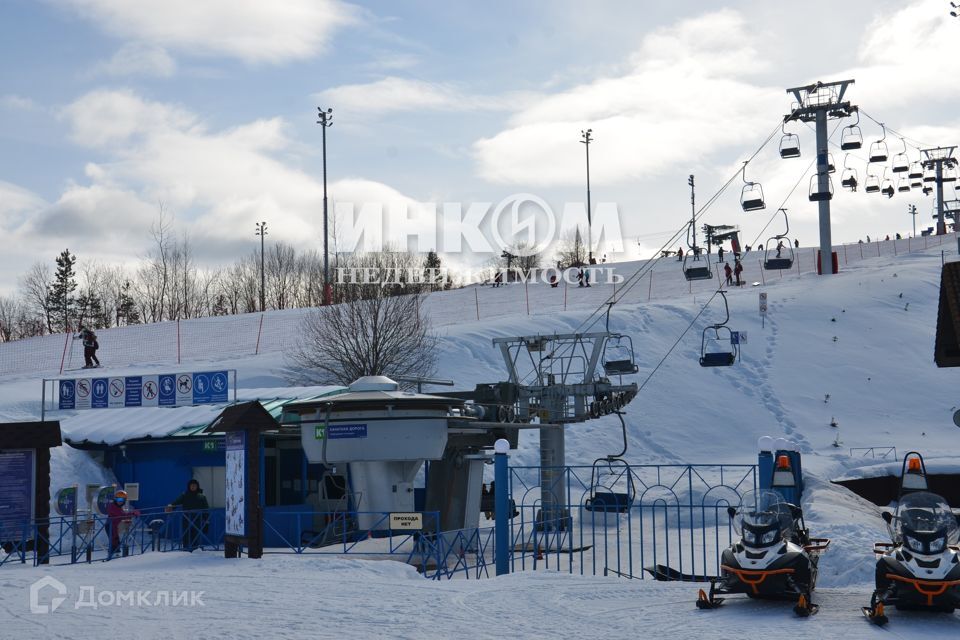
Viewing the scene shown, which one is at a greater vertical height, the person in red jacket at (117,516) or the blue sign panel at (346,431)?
the blue sign panel at (346,431)

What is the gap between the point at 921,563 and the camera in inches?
435

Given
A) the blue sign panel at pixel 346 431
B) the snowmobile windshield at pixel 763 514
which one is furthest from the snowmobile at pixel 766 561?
the blue sign panel at pixel 346 431

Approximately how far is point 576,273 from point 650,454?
44803 mm

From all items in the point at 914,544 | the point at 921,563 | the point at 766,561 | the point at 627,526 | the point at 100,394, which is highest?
the point at 100,394

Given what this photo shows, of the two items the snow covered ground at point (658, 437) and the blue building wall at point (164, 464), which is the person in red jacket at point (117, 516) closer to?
the snow covered ground at point (658, 437)

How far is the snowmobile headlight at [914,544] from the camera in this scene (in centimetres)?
1112

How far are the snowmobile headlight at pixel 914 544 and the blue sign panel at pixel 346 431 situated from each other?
12199 mm

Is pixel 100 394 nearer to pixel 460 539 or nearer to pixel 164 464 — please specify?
pixel 164 464

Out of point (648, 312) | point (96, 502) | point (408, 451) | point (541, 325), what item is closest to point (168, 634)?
point (408, 451)

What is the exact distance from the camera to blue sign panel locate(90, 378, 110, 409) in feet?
87.0

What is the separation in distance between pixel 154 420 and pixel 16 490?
7.17 m

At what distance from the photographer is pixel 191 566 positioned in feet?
56.0

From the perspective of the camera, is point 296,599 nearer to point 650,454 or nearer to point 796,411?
point 650,454

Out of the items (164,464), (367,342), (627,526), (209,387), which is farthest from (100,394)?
(627,526)
